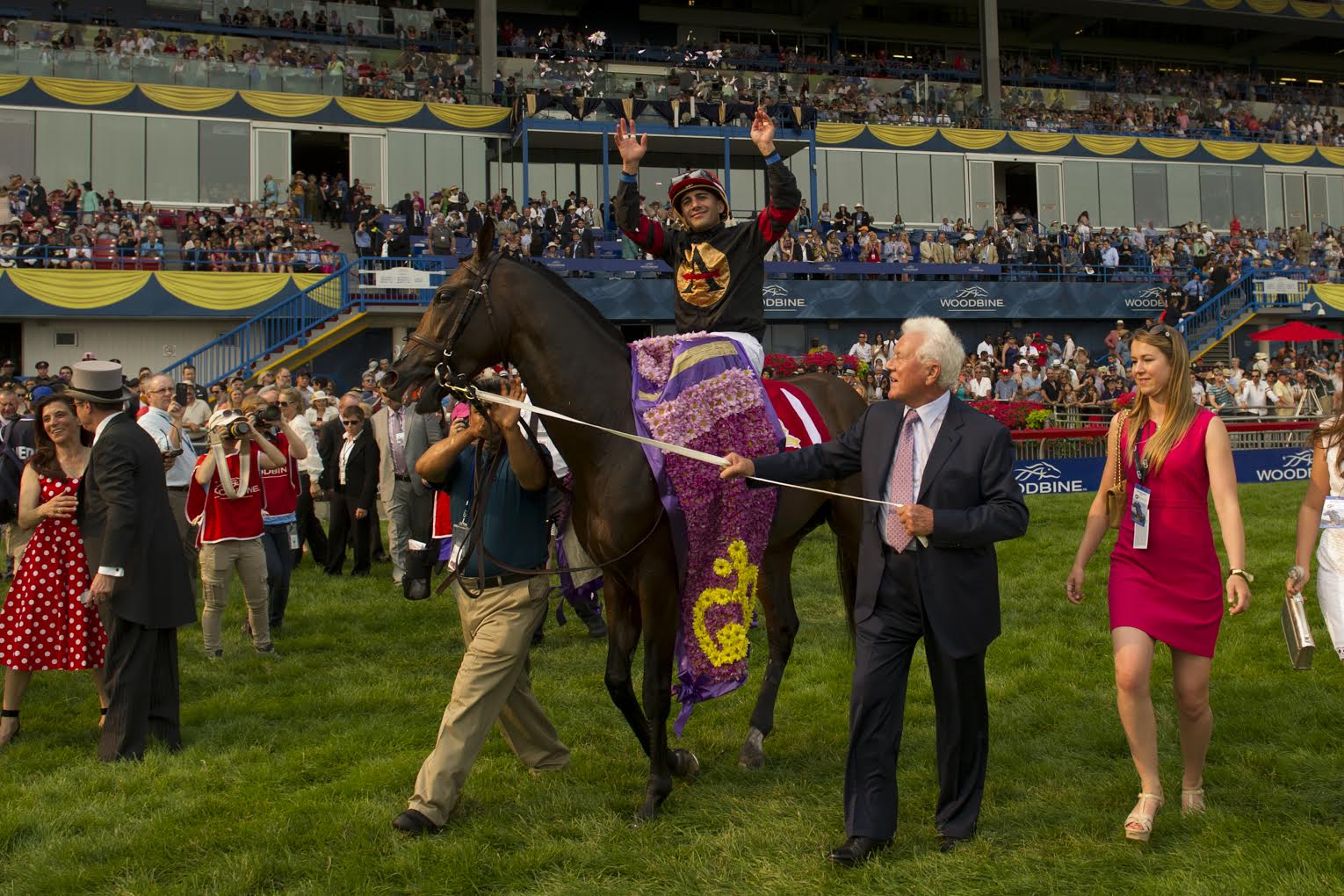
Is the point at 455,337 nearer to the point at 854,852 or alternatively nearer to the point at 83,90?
the point at 854,852

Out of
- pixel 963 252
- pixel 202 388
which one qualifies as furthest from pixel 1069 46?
pixel 202 388

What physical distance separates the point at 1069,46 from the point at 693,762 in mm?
45884

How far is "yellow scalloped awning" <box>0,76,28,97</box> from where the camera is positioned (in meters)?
28.5

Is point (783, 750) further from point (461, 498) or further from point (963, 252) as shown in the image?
point (963, 252)

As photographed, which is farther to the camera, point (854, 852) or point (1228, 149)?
point (1228, 149)

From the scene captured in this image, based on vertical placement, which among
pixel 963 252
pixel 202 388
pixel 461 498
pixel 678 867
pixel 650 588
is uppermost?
pixel 963 252

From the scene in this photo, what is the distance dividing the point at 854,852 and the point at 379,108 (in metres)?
30.6

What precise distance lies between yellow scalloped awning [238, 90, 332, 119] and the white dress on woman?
30.5 metres

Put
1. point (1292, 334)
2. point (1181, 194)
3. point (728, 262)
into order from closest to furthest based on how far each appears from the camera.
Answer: point (728, 262), point (1292, 334), point (1181, 194)

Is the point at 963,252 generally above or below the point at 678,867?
above

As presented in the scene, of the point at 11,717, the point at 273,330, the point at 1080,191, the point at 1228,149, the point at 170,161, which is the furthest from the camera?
the point at 1228,149

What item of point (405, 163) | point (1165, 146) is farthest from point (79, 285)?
point (1165, 146)

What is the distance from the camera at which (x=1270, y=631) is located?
25.9ft

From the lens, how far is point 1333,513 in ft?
14.0
